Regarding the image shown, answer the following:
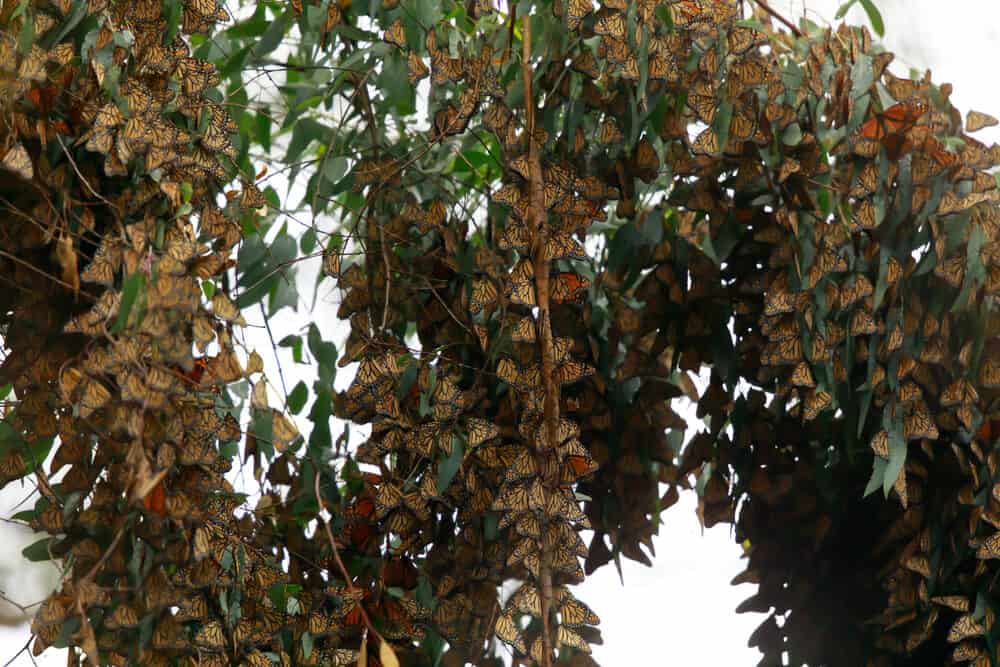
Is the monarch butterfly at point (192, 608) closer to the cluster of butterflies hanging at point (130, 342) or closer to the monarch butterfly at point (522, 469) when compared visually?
the cluster of butterflies hanging at point (130, 342)

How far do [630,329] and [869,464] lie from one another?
0.26 m

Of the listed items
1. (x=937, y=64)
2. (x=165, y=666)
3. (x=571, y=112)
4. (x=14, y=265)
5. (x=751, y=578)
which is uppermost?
(x=937, y=64)

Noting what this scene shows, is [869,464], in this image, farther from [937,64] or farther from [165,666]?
[937,64]

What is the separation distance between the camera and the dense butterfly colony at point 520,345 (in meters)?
0.80

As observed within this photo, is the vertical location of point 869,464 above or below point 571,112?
below

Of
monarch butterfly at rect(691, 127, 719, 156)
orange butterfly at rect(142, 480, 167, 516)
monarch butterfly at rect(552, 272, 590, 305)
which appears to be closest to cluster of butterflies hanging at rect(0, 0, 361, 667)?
orange butterfly at rect(142, 480, 167, 516)

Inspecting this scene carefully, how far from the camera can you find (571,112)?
96 centimetres

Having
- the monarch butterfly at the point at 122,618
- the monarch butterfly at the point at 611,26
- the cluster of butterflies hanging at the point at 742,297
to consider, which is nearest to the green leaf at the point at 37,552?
the monarch butterfly at the point at 122,618

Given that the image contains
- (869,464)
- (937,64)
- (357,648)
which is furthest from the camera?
(937,64)

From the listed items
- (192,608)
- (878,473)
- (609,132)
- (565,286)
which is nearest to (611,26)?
(609,132)

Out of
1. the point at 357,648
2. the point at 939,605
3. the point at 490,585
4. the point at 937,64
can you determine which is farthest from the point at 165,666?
the point at 937,64

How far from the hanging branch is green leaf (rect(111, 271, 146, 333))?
29cm

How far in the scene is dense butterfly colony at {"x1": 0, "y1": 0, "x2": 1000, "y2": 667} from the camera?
31.5 inches

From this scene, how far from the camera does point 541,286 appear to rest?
0.87m
